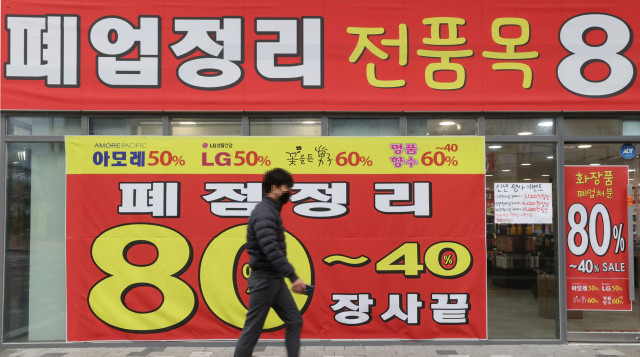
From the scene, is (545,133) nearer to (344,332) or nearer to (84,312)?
(344,332)

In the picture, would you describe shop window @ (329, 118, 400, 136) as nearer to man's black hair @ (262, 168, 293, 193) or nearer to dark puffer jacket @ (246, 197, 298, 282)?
Result: man's black hair @ (262, 168, 293, 193)

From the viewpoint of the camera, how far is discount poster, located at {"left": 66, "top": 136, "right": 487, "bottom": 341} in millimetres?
6578

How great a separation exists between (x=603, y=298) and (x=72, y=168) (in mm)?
6894

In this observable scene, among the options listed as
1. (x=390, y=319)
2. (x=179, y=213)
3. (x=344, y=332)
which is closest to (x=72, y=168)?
(x=179, y=213)

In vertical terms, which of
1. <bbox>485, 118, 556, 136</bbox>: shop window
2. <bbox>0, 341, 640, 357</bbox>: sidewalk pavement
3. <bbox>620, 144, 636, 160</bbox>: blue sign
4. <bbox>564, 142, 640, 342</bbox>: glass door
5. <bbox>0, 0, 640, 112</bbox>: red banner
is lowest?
<bbox>0, 341, 640, 357</bbox>: sidewalk pavement

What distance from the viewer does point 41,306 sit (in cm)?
668

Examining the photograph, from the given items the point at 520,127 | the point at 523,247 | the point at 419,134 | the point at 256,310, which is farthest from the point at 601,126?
the point at 256,310

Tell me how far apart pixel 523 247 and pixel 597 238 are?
988mm

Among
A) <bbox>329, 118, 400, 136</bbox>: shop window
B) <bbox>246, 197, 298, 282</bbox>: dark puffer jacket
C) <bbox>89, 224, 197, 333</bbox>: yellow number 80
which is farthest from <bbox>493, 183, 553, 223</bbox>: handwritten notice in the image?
<bbox>89, 224, 197, 333</bbox>: yellow number 80

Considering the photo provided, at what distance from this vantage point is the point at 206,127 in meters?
6.83

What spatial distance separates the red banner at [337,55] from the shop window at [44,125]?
0.93 feet

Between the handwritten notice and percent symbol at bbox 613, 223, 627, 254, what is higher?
the handwritten notice

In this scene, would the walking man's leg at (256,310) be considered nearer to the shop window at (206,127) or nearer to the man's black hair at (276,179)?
the man's black hair at (276,179)

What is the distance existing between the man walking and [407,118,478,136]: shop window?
2.54m
